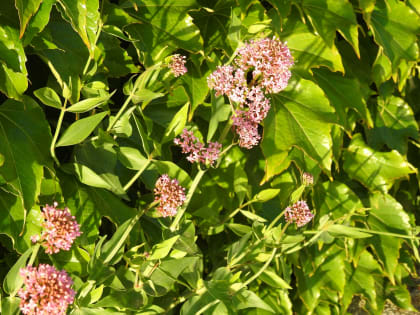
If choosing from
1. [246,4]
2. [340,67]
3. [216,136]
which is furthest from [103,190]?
[340,67]

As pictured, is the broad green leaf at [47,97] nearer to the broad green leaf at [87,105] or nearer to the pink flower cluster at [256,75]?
the broad green leaf at [87,105]

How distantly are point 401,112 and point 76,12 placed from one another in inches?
52.5

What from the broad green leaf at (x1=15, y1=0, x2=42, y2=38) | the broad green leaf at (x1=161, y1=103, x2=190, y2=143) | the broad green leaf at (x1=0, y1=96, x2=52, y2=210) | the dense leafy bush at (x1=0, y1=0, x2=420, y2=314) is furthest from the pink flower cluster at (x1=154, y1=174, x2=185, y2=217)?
the broad green leaf at (x1=15, y1=0, x2=42, y2=38)

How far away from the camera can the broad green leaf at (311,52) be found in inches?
56.8

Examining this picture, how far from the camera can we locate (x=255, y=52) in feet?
3.21

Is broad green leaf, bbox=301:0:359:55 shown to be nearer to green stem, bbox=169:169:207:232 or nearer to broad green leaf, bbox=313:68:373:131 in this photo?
broad green leaf, bbox=313:68:373:131

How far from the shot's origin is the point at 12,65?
3.21 feet

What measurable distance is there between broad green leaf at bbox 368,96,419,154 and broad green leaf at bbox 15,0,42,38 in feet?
4.22

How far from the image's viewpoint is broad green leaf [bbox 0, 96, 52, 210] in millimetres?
978

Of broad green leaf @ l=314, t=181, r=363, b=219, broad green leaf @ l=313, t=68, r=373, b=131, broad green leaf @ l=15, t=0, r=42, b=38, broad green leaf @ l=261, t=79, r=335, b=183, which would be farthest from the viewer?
broad green leaf @ l=314, t=181, r=363, b=219

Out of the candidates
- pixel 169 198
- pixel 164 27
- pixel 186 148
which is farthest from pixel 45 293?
pixel 164 27

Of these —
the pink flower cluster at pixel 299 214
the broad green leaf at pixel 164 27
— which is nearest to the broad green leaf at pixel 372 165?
the pink flower cluster at pixel 299 214

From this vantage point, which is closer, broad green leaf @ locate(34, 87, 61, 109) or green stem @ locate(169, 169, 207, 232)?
broad green leaf @ locate(34, 87, 61, 109)

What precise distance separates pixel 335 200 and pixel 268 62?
2.98 feet
